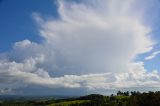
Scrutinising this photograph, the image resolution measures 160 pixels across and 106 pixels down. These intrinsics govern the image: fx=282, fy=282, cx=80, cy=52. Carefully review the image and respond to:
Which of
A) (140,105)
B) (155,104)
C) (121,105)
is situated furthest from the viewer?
(121,105)

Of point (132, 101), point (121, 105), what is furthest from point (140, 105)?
point (121, 105)

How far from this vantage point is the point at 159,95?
130625 millimetres

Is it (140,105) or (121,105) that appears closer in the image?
(140,105)

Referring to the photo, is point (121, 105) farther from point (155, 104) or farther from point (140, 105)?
point (155, 104)

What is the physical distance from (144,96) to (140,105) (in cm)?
685

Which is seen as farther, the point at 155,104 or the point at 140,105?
the point at 140,105

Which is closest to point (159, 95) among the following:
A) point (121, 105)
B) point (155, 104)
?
point (155, 104)

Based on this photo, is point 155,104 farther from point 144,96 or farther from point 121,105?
point 121,105

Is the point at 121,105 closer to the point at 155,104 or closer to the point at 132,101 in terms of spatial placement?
the point at 132,101

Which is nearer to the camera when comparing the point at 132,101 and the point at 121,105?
the point at 132,101

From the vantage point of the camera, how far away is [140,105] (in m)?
135

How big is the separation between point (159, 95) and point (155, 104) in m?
6.16

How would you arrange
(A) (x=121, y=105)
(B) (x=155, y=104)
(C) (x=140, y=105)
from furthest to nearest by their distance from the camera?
(A) (x=121, y=105)
(C) (x=140, y=105)
(B) (x=155, y=104)

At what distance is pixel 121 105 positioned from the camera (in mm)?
146625
